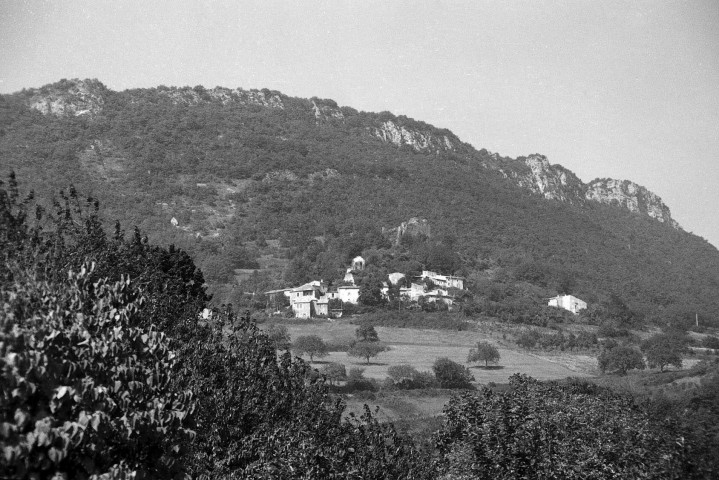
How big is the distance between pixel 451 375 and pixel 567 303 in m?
58.2

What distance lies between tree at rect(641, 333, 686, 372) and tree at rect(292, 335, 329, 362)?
1179 inches

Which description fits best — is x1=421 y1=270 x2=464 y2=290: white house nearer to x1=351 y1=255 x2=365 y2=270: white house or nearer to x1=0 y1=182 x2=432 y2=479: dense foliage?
x1=351 y1=255 x2=365 y2=270: white house

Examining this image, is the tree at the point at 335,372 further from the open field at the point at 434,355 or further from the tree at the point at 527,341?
the tree at the point at 527,341

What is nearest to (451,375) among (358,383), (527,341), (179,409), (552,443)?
(358,383)

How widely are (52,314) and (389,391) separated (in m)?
45.5

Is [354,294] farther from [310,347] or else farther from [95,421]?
[95,421]

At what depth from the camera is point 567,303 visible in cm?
10900

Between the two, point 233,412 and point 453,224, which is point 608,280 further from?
point 233,412

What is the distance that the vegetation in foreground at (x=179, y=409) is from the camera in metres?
6.56

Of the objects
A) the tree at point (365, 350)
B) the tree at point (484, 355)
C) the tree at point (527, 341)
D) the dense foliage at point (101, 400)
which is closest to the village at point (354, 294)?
the tree at point (527, 341)

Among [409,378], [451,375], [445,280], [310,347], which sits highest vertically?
[445,280]

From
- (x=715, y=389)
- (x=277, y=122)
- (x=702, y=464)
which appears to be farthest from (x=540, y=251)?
(x=702, y=464)

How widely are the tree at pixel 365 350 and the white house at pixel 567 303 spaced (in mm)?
48359

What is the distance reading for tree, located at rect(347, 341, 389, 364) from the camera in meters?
64.8
